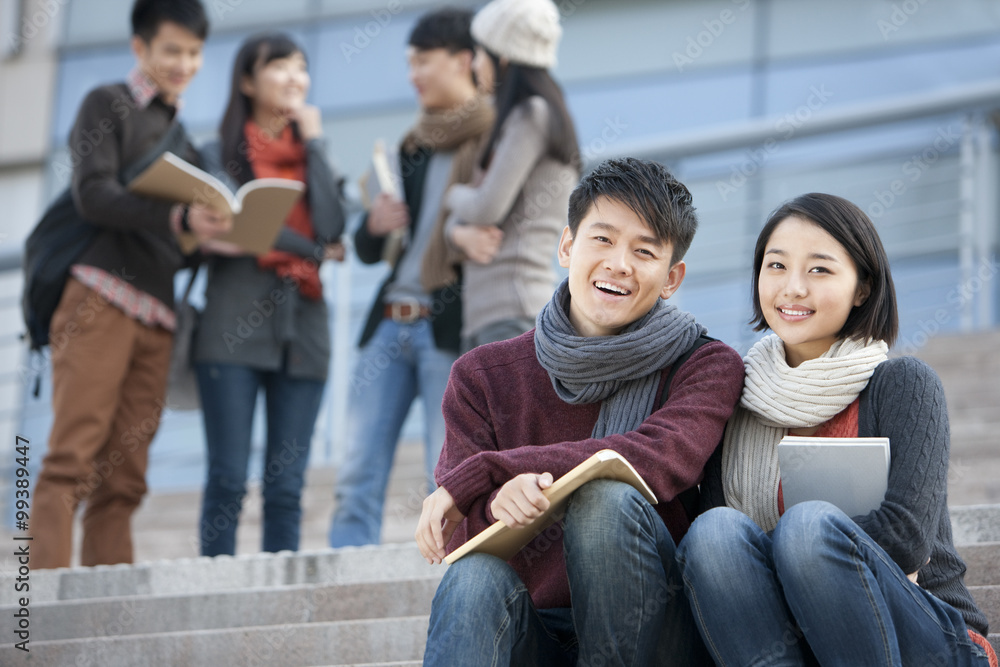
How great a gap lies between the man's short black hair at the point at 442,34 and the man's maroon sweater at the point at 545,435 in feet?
4.42

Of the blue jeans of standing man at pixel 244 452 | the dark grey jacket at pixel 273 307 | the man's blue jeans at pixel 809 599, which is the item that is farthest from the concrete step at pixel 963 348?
the man's blue jeans at pixel 809 599

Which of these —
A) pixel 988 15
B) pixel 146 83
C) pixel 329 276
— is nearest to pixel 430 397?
pixel 146 83

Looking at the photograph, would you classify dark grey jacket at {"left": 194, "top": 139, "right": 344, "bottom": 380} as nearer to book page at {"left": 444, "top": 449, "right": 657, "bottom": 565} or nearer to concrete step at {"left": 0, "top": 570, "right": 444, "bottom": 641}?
concrete step at {"left": 0, "top": 570, "right": 444, "bottom": 641}

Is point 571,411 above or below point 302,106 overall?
below

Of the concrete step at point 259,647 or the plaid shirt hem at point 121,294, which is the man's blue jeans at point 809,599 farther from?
the plaid shirt hem at point 121,294

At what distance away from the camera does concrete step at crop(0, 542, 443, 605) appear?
7.75ft

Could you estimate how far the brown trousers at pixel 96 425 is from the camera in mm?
2539

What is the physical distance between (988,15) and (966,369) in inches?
141

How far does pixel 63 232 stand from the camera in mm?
2779

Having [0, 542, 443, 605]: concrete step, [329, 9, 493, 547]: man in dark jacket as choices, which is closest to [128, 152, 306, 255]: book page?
[329, 9, 493, 547]: man in dark jacket

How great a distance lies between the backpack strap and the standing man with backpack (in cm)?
140

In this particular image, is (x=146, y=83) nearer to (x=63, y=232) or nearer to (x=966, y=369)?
(x=63, y=232)

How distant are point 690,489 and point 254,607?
0.97 meters

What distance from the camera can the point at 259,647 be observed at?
198 centimetres
